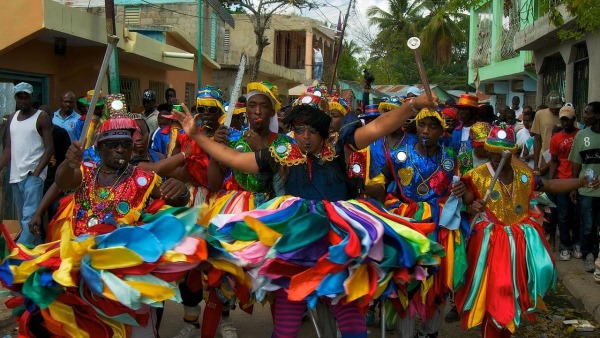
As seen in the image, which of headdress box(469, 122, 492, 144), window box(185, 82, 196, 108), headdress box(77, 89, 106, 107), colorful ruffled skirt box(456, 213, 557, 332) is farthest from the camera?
window box(185, 82, 196, 108)

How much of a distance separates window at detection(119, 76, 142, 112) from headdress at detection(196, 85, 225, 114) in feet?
42.1

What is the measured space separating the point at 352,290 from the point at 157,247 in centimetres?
113

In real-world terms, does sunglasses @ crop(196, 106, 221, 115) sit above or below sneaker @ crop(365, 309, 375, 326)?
above

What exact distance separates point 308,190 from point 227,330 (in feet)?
6.89

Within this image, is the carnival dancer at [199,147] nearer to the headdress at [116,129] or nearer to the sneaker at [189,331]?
the headdress at [116,129]

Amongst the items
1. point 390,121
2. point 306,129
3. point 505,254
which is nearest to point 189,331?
point 306,129

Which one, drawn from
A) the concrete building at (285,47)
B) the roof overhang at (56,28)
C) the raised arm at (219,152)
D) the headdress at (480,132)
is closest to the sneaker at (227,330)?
the raised arm at (219,152)

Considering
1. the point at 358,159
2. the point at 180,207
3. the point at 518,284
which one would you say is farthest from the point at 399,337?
the point at 180,207

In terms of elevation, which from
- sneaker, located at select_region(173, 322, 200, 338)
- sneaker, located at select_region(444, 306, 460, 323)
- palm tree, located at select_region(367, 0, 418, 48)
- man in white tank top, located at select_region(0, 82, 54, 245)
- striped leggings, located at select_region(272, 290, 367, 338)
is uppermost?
palm tree, located at select_region(367, 0, 418, 48)

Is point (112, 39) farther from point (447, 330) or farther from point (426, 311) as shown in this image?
point (447, 330)

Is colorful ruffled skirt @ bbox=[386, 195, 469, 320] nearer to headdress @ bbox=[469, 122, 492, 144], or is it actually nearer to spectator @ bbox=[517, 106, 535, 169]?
headdress @ bbox=[469, 122, 492, 144]

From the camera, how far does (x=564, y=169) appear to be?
9.74 meters

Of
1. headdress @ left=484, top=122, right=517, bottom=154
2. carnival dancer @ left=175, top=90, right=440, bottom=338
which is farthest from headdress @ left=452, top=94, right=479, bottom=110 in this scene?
carnival dancer @ left=175, top=90, right=440, bottom=338

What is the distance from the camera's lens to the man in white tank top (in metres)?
8.56
